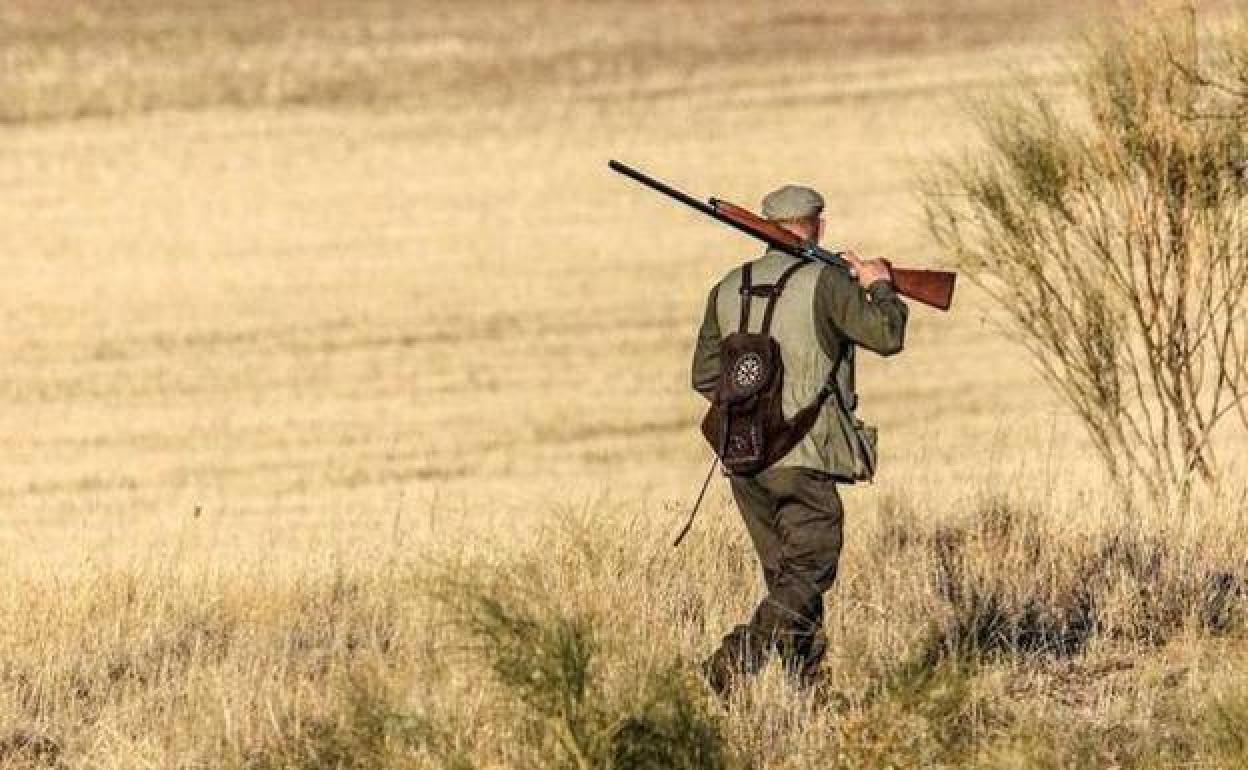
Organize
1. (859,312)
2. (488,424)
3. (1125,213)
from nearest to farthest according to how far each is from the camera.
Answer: (859,312), (1125,213), (488,424)

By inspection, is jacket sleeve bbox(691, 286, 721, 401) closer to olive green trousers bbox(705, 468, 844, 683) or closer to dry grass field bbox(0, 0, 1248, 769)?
olive green trousers bbox(705, 468, 844, 683)

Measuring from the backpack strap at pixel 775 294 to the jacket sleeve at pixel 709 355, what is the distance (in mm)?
198

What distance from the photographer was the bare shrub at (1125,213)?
12.6 meters

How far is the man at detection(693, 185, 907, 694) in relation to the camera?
712 centimetres

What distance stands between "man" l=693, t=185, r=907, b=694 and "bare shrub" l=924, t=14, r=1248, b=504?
16.2ft

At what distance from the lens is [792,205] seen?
24.3 ft

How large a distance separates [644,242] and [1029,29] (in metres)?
19.4

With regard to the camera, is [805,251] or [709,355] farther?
[709,355]

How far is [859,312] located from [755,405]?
36 centimetres

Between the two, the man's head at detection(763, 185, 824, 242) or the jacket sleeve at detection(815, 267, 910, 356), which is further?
the man's head at detection(763, 185, 824, 242)

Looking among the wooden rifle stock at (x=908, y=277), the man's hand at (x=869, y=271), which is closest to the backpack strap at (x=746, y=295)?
the wooden rifle stock at (x=908, y=277)

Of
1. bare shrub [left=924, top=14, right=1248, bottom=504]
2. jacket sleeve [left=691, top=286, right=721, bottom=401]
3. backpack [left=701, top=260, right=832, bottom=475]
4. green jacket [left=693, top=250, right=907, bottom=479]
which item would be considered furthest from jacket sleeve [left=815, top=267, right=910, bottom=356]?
bare shrub [left=924, top=14, right=1248, bottom=504]

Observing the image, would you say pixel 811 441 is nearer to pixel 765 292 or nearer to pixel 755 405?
pixel 755 405

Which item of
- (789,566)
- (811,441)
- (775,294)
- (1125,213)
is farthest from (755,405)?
(1125,213)
